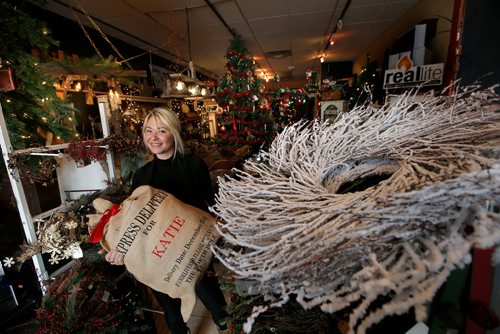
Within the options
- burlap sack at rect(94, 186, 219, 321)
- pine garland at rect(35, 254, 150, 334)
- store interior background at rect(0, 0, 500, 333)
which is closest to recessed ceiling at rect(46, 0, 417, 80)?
store interior background at rect(0, 0, 500, 333)

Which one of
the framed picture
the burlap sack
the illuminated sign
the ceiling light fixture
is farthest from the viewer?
the ceiling light fixture

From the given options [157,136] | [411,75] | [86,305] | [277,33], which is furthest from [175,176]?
[277,33]

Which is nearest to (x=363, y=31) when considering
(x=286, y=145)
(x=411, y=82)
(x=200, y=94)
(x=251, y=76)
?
(x=251, y=76)

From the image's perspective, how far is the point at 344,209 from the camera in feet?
1.23

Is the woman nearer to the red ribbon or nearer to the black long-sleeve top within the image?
the black long-sleeve top

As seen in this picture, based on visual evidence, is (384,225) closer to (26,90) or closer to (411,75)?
(26,90)

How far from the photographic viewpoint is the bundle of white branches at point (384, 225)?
0.28 m

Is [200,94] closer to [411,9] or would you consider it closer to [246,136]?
[246,136]

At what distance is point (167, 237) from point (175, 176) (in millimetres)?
689

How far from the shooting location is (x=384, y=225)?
318 mm

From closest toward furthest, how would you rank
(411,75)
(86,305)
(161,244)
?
(161,244) → (86,305) → (411,75)

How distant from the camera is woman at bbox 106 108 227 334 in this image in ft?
4.21

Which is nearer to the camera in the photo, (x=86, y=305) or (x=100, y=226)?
(x=100, y=226)

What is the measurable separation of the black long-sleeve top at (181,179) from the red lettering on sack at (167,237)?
61 cm
